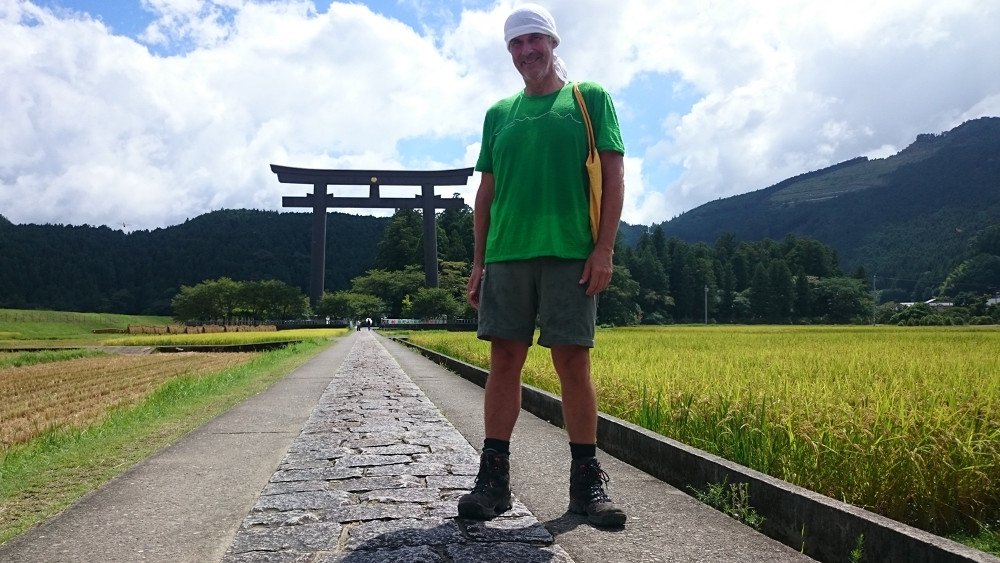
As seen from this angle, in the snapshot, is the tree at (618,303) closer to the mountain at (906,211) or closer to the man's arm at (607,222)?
the man's arm at (607,222)

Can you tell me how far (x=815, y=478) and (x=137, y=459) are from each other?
317cm

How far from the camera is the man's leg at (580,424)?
7.52 feet

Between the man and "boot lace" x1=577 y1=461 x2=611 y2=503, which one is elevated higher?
the man

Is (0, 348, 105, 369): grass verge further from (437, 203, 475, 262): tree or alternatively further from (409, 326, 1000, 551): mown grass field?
(437, 203, 475, 262): tree

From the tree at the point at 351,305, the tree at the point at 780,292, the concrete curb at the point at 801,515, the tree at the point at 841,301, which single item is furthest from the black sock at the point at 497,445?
the tree at the point at 841,301

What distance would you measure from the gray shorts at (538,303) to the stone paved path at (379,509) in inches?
24.3

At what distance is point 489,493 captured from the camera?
224cm

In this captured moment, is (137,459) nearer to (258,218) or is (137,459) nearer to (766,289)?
(766,289)

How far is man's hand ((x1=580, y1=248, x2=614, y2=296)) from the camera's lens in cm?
222

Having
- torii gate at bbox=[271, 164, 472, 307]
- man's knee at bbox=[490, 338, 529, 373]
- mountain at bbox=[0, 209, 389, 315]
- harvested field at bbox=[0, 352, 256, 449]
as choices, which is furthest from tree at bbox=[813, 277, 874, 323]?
man's knee at bbox=[490, 338, 529, 373]

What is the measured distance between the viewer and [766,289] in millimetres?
78062

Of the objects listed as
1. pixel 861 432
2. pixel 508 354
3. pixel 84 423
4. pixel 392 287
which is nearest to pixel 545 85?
Answer: pixel 508 354

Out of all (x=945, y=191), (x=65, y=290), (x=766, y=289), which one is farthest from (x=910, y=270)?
(x=65, y=290)

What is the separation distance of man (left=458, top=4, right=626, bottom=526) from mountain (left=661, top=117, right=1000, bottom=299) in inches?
4825
